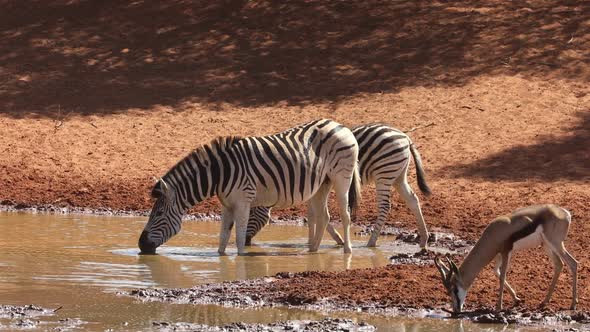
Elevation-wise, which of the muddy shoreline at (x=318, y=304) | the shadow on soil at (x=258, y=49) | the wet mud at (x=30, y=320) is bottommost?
the muddy shoreline at (x=318, y=304)

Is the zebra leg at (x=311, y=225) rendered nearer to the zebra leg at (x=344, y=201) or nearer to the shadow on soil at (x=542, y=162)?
the zebra leg at (x=344, y=201)

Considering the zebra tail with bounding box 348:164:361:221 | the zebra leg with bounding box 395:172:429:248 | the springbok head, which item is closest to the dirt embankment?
the zebra leg with bounding box 395:172:429:248

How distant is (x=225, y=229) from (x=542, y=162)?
26.9ft

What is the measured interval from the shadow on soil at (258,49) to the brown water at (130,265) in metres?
7.94

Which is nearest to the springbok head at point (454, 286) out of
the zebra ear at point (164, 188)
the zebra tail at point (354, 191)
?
the zebra ear at point (164, 188)

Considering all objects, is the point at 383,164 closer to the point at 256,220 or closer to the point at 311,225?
the point at 311,225

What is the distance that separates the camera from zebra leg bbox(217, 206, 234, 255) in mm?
14603

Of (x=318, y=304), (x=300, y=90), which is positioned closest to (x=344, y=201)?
(x=318, y=304)

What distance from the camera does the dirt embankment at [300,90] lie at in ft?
66.0

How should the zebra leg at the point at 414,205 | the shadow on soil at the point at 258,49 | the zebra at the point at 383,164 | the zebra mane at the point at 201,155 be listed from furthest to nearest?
the shadow on soil at the point at 258,49 → the zebra at the point at 383,164 → the zebra leg at the point at 414,205 → the zebra mane at the point at 201,155

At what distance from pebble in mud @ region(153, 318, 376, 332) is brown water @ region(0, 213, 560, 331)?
0.67 ft

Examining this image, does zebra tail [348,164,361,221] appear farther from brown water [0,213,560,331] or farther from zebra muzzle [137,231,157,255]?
zebra muzzle [137,231,157,255]

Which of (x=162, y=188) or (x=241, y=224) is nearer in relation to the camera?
(x=241, y=224)

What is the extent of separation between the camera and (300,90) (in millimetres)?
25859
